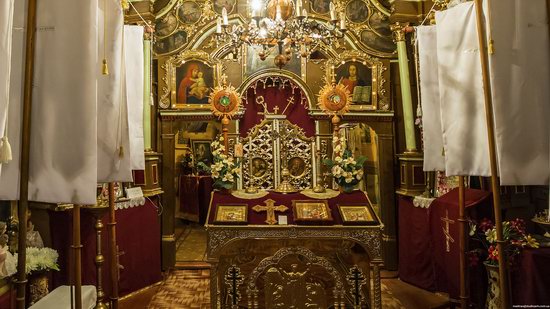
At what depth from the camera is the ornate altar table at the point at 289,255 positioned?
3840mm

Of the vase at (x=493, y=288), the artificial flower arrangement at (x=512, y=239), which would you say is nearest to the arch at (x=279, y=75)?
the artificial flower arrangement at (x=512, y=239)

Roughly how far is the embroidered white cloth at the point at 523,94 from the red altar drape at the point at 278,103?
4.11 m

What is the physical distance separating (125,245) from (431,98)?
4.42 m

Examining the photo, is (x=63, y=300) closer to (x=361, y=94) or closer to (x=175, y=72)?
(x=175, y=72)

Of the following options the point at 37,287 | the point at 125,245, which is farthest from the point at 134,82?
the point at 125,245

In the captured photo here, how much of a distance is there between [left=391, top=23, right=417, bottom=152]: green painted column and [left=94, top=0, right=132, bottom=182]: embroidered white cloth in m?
4.56

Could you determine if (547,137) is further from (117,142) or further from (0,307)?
(0,307)

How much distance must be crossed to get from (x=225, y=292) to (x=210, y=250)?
1019 mm

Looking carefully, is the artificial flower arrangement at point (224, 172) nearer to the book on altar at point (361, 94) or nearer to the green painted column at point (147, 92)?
the green painted column at point (147, 92)

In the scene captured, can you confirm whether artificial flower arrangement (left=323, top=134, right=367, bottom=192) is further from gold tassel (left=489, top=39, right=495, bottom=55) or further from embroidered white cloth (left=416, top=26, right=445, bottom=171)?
gold tassel (left=489, top=39, right=495, bottom=55)

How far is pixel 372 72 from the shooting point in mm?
6586

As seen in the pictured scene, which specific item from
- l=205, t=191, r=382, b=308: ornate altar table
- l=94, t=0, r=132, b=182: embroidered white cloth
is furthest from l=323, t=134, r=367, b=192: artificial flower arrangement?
l=94, t=0, r=132, b=182: embroidered white cloth

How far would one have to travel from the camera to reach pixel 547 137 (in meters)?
2.55

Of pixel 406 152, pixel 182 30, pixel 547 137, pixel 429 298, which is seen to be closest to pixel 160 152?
pixel 182 30
